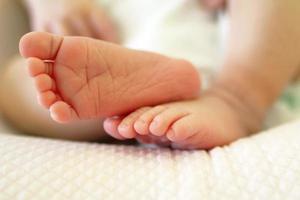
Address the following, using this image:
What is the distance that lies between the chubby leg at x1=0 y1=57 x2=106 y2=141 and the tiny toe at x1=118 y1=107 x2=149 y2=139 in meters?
0.14

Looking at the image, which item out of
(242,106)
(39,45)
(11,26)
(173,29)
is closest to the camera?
(39,45)

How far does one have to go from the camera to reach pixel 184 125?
20.5 inches

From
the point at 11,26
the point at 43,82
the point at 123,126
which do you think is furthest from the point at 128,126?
the point at 11,26

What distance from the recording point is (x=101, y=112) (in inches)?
21.4

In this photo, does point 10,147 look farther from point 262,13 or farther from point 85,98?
point 262,13

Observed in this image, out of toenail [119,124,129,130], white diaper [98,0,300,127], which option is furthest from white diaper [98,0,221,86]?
toenail [119,124,129,130]

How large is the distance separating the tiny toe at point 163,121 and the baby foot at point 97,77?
49 millimetres

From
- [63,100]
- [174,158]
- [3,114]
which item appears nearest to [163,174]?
[174,158]

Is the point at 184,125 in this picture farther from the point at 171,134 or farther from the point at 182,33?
the point at 182,33

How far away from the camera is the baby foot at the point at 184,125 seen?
52 cm

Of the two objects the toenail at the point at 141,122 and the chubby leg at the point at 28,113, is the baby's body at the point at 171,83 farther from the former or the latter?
the chubby leg at the point at 28,113

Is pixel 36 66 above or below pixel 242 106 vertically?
above

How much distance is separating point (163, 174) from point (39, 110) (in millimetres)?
281

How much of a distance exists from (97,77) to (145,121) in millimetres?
84
